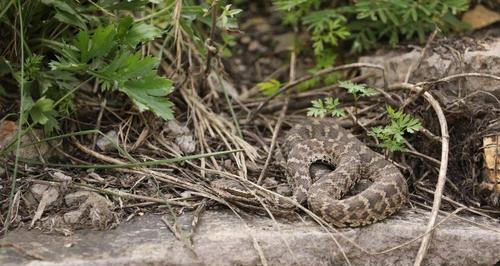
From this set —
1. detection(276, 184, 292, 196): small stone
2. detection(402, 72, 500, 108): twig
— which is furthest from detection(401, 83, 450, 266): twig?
detection(276, 184, 292, 196): small stone

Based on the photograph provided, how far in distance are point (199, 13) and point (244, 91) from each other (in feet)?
6.56

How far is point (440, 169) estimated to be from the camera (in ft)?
18.2

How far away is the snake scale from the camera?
5359 mm

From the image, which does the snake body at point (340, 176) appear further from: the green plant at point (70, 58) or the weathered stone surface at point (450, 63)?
the green plant at point (70, 58)

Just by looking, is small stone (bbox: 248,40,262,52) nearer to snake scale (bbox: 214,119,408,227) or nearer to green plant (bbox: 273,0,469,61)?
green plant (bbox: 273,0,469,61)

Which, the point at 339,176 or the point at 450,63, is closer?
the point at 339,176

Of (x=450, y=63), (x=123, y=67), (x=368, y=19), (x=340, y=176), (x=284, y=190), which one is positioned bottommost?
(x=284, y=190)

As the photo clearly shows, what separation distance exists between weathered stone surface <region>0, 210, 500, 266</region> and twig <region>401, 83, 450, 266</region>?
128 millimetres

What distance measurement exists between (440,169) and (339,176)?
88 centimetres

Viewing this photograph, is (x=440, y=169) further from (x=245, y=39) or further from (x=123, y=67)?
(x=245, y=39)

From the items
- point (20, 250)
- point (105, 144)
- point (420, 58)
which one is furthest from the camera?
point (420, 58)

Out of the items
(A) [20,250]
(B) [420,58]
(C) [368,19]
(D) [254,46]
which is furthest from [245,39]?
(A) [20,250]

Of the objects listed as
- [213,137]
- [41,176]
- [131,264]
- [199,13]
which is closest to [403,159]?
[213,137]

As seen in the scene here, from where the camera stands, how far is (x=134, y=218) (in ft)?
17.5
